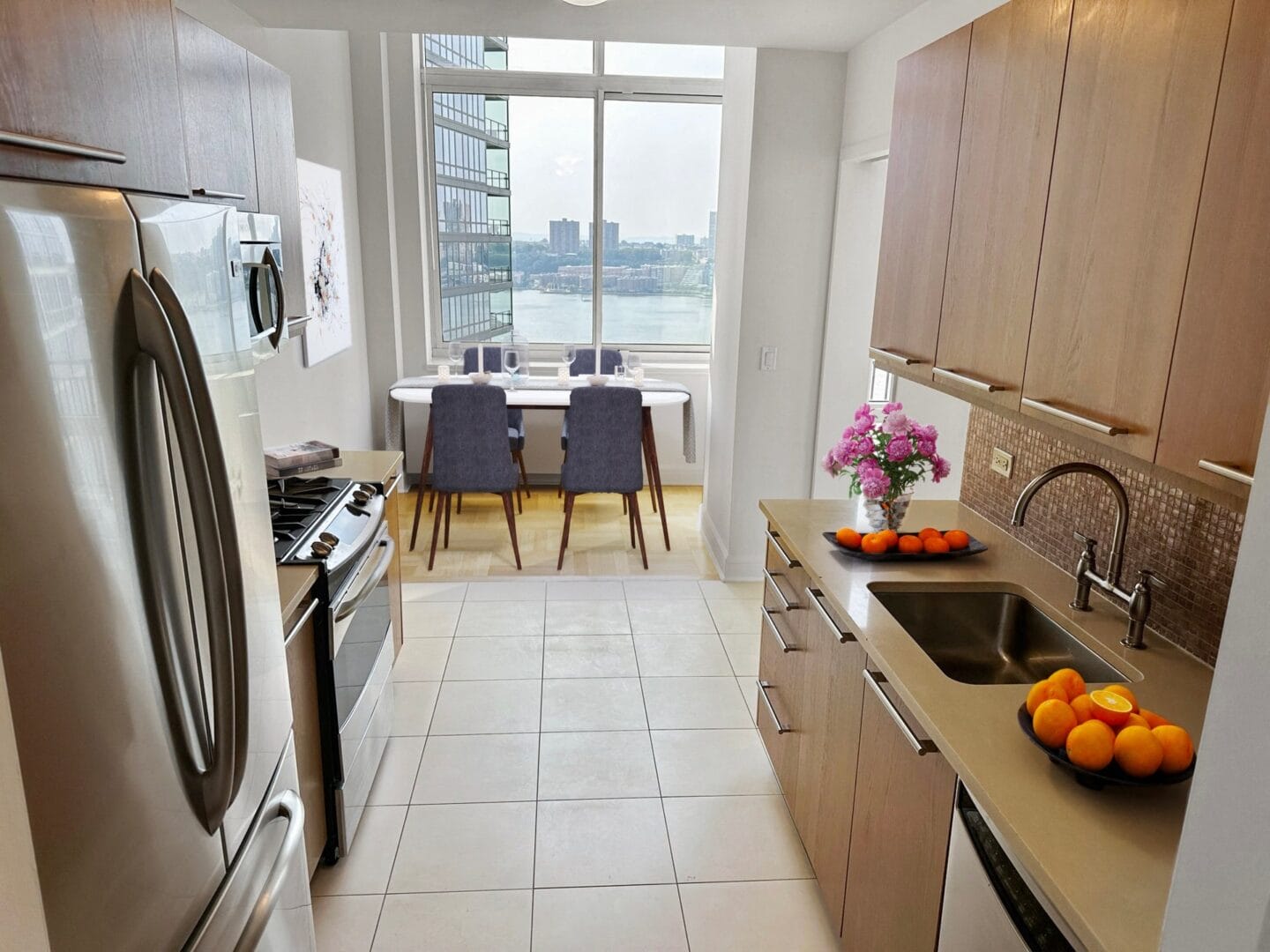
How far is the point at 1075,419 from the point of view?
1.49 m

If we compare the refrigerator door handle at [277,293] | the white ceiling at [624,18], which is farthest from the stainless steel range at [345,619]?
the white ceiling at [624,18]

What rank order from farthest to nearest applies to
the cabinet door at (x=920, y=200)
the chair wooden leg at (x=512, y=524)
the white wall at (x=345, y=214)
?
the chair wooden leg at (x=512, y=524), the white wall at (x=345, y=214), the cabinet door at (x=920, y=200)

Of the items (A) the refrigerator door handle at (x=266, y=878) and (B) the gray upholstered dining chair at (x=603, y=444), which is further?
(B) the gray upholstered dining chair at (x=603, y=444)

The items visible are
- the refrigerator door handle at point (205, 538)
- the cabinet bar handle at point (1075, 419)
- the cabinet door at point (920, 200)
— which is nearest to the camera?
the refrigerator door handle at point (205, 538)

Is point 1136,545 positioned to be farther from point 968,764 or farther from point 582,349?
point 582,349

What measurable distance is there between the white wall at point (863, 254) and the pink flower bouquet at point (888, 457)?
29.1 inches

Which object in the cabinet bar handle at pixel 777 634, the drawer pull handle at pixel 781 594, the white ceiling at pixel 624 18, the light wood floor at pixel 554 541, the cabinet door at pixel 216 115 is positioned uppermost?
the white ceiling at pixel 624 18

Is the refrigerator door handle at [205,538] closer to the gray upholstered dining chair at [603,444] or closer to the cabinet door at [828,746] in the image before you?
the cabinet door at [828,746]

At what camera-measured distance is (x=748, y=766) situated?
9.18 ft

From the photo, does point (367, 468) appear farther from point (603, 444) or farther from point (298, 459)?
point (603, 444)

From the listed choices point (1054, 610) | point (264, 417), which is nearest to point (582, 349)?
point (264, 417)

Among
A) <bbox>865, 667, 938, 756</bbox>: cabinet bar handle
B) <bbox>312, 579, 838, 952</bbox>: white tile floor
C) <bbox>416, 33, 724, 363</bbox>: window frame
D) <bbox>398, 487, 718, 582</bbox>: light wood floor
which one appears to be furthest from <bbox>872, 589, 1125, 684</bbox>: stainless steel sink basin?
<bbox>416, 33, 724, 363</bbox>: window frame

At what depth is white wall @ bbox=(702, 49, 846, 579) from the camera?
152 inches

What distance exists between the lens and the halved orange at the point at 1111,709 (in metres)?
1.28
